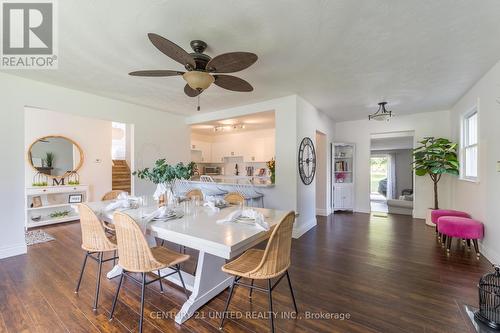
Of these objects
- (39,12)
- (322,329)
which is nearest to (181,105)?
(39,12)

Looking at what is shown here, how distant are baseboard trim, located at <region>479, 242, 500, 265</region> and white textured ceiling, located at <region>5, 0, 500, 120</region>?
2383 mm

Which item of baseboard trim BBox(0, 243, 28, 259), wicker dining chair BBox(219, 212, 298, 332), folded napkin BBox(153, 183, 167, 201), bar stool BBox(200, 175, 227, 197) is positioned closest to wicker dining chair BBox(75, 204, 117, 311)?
folded napkin BBox(153, 183, 167, 201)

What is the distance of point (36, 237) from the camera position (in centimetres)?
387

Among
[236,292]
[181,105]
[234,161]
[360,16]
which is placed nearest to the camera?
[360,16]

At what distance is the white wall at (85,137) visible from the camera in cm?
480

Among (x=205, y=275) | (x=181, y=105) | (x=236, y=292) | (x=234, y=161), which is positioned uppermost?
(x=181, y=105)

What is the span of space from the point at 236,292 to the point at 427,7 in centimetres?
301

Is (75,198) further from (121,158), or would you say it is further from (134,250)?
(134,250)

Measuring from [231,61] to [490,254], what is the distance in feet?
13.3

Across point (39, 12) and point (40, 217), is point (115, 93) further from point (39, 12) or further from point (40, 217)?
point (40, 217)

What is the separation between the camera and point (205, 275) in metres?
2.04

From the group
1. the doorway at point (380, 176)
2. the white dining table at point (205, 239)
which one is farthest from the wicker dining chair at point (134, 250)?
the doorway at point (380, 176)

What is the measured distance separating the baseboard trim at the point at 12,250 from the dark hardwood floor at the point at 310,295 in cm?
12

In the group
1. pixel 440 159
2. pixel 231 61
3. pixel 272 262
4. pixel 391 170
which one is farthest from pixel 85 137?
pixel 391 170
